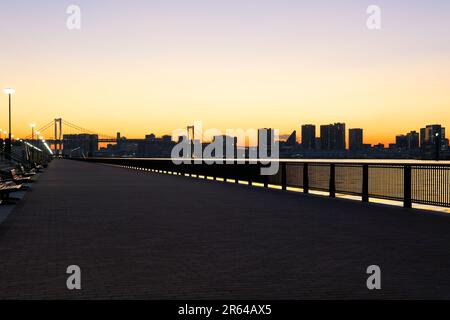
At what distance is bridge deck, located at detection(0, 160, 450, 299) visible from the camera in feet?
22.0

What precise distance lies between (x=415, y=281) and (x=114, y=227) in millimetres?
6890

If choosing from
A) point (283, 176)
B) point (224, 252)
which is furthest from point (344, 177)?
point (224, 252)

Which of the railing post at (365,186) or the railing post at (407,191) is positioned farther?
the railing post at (365,186)

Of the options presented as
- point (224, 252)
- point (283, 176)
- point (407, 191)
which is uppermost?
point (283, 176)

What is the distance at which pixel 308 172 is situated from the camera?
2372cm

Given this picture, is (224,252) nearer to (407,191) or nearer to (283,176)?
(407,191)

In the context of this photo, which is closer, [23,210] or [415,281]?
[415,281]

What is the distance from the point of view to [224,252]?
29.9 feet

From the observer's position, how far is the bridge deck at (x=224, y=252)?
6.69m

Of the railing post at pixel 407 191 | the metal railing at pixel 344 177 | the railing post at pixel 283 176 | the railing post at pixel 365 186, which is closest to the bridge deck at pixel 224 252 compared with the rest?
the railing post at pixel 407 191

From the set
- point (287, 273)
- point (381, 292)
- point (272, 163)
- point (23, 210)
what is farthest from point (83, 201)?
point (381, 292)

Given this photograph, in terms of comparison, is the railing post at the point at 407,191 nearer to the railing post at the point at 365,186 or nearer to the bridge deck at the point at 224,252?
the bridge deck at the point at 224,252

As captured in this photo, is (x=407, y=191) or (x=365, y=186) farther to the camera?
(x=365, y=186)
